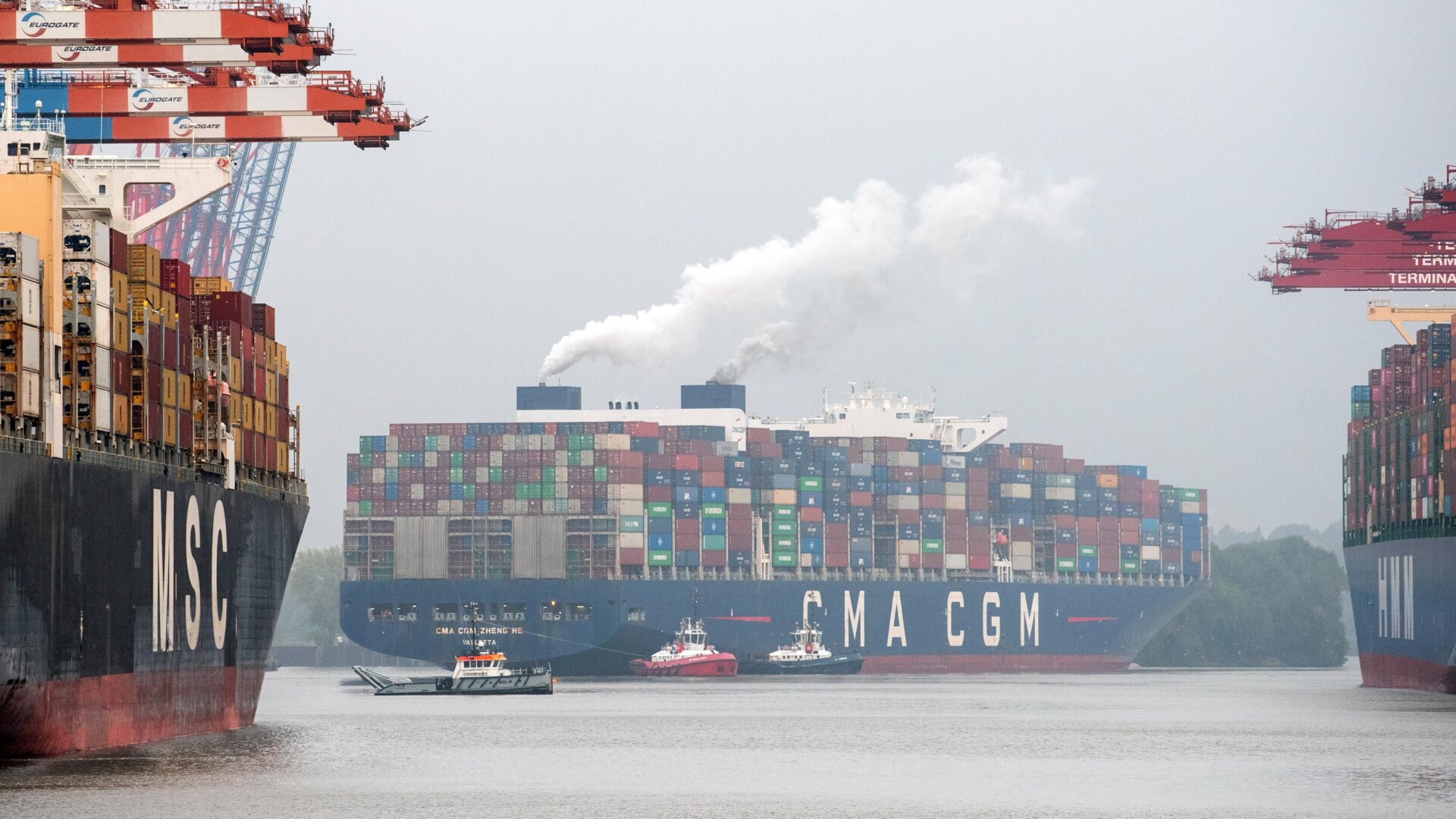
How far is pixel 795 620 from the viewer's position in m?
118

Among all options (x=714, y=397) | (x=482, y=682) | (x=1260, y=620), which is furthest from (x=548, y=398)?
(x=1260, y=620)

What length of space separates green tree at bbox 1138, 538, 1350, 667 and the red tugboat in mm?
60501

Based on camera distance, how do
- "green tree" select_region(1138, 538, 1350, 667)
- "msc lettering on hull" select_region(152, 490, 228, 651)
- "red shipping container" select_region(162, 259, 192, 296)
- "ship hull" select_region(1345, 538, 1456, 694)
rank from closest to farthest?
"msc lettering on hull" select_region(152, 490, 228, 651), "red shipping container" select_region(162, 259, 192, 296), "ship hull" select_region(1345, 538, 1456, 694), "green tree" select_region(1138, 538, 1350, 667)

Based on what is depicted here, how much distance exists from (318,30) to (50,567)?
44.9ft

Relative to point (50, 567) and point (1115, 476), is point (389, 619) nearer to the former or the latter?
point (1115, 476)

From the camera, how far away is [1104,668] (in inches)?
5394

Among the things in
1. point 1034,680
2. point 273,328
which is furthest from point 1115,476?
point 273,328

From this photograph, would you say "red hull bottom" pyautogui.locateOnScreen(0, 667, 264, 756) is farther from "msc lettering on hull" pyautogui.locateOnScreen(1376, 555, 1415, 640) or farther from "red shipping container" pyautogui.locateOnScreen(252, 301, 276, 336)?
"msc lettering on hull" pyautogui.locateOnScreen(1376, 555, 1415, 640)

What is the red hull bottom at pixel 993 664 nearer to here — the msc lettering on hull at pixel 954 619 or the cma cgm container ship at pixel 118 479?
the msc lettering on hull at pixel 954 619

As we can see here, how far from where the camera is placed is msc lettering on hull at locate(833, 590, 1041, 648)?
120250mm

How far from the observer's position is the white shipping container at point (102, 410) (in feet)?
142

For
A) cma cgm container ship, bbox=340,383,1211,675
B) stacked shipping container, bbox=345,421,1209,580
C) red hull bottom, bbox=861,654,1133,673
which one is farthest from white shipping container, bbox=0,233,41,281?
red hull bottom, bbox=861,654,1133,673

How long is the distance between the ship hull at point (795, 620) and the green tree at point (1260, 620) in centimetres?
2943

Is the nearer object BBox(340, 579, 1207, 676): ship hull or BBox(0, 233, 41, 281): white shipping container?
BBox(0, 233, 41, 281): white shipping container
